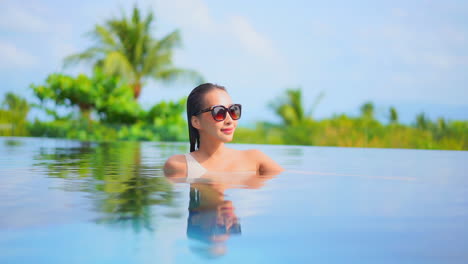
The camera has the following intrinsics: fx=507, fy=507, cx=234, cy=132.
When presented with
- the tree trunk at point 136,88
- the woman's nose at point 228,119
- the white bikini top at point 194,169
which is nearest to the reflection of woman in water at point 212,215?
the white bikini top at point 194,169

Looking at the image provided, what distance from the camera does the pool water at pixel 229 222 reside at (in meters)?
2.14

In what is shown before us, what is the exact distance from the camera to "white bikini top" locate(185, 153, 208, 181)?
16.1 feet

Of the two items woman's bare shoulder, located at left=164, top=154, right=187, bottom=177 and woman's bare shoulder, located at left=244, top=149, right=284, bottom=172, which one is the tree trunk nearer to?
woman's bare shoulder, located at left=244, top=149, right=284, bottom=172

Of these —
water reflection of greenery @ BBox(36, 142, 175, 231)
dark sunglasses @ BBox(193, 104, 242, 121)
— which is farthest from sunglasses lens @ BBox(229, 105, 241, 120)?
water reflection of greenery @ BBox(36, 142, 175, 231)

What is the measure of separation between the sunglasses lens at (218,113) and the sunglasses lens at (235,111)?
8cm

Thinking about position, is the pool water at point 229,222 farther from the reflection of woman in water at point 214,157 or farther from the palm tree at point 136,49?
the palm tree at point 136,49

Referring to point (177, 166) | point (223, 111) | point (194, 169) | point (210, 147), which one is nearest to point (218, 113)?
point (223, 111)

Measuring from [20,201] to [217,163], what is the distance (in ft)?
6.25

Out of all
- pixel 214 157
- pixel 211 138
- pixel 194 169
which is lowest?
pixel 194 169

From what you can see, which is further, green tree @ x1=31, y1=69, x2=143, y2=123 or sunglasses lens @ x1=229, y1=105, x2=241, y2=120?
green tree @ x1=31, y1=69, x2=143, y2=123

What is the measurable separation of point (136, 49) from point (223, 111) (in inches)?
1089

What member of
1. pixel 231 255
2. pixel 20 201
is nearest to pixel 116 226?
pixel 231 255

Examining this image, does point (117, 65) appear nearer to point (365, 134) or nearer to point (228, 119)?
point (365, 134)

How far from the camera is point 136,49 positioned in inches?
1228
